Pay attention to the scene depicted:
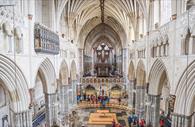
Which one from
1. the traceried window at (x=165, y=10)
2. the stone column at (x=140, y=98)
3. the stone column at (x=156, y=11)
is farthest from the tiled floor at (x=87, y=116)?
the traceried window at (x=165, y=10)

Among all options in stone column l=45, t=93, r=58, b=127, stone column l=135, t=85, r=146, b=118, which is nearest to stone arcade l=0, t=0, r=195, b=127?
stone column l=45, t=93, r=58, b=127

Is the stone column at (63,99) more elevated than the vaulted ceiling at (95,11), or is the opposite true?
the vaulted ceiling at (95,11)

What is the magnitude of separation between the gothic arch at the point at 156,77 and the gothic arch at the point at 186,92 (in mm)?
3452

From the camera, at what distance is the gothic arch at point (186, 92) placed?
791cm

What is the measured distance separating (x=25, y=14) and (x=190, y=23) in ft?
27.0

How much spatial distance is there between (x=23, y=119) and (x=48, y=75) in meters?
5.15

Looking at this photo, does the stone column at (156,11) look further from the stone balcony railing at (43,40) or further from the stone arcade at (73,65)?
the stone balcony railing at (43,40)

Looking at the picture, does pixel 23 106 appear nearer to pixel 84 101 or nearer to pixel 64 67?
pixel 64 67

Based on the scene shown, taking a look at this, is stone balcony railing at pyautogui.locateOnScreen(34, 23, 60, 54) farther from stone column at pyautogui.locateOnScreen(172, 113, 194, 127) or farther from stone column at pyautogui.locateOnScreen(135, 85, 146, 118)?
stone column at pyautogui.locateOnScreen(135, 85, 146, 118)

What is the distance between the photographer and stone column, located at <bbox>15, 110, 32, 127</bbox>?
9.58 m

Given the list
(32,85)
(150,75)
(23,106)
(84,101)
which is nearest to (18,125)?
(23,106)

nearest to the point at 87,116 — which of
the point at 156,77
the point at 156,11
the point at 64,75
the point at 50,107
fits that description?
the point at 64,75

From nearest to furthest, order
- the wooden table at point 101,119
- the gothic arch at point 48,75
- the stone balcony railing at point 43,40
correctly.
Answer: the stone balcony railing at point 43,40 → the gothic arch at point 48,75 → the wooden table at point 101,119

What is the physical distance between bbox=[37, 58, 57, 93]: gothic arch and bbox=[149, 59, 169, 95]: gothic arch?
7.49 metres
